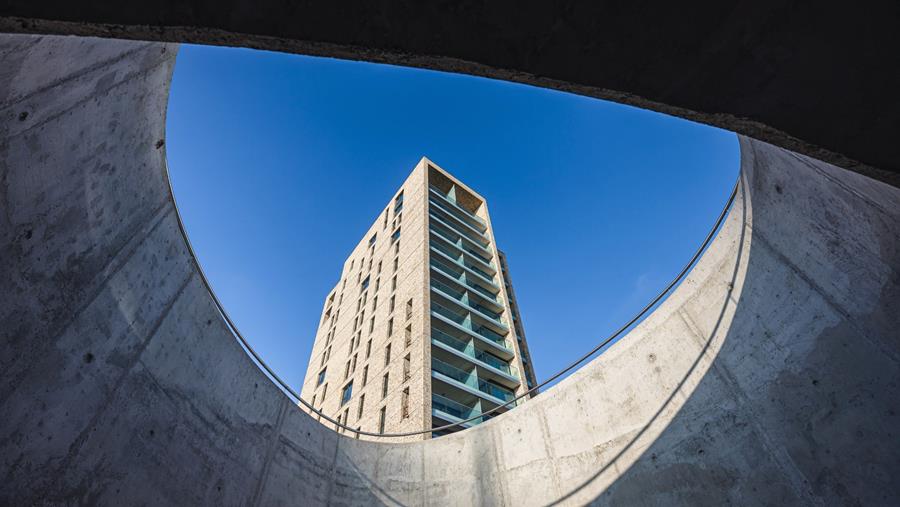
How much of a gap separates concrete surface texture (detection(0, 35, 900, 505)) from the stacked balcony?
600 inches

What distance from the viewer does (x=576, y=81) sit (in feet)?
8.03

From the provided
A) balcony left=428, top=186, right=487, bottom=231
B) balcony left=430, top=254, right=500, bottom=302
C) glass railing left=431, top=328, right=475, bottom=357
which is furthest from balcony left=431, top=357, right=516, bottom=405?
balcony left=428, top=186, right=487, bottom=231

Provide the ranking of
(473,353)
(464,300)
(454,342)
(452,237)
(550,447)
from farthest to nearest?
1. (452,237)
2. (464,300)
3. (473,353)
4. (454,342)
5. (550,447)

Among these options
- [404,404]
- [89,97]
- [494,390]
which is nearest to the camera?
[89,97]

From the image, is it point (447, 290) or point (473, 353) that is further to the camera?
point (447, 290)

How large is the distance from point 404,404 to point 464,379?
4.05 m

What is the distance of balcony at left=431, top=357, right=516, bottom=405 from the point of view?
23.5 meters

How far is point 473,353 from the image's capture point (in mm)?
26750

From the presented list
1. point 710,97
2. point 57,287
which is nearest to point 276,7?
point 710,97

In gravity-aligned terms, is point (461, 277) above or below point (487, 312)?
above

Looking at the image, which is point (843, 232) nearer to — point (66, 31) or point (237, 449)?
point (66, 31)

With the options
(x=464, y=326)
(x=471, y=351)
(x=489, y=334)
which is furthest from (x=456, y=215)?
(x=471, y=351)

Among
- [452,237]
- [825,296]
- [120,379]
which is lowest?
[120,379]

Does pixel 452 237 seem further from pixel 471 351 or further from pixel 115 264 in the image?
pixel 115 264
